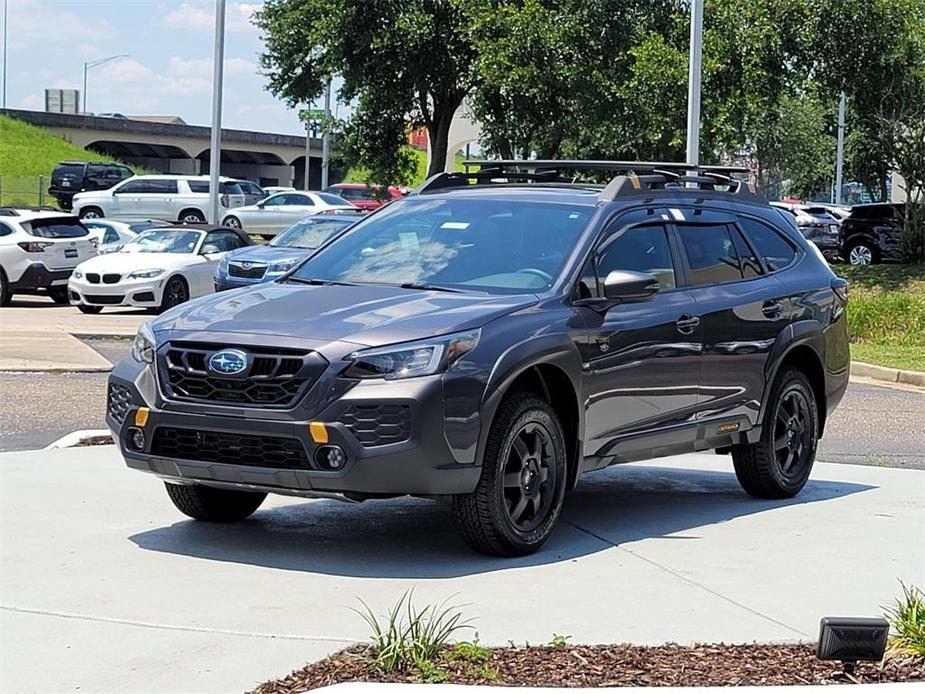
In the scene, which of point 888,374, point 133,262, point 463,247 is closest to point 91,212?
point 133,262

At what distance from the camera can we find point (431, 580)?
6914 mm

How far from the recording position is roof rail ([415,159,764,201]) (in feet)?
28.3

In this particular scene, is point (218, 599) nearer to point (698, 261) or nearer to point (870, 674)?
point (870, 674)

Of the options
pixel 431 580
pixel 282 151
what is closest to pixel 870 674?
pixel 431 580

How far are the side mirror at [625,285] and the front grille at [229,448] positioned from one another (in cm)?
188

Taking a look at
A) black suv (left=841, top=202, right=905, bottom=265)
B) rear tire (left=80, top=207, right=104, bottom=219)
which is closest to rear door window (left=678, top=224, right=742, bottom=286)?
black suv (left=841, top=202, right=905, bottom=265)

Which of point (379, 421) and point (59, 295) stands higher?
point (379, 421)

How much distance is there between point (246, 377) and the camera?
22.9ft

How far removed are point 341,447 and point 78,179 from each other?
2309 inches

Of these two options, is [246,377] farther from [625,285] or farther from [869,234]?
[869,234]

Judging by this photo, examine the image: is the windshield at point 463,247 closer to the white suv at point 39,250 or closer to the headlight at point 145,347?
the headlight at point 145,347

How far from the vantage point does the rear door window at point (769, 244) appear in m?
9.54

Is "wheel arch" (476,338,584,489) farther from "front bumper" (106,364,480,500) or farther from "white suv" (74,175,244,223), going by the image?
"white suv" (74,175,244,223)

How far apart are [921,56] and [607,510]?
27515 millimetres
